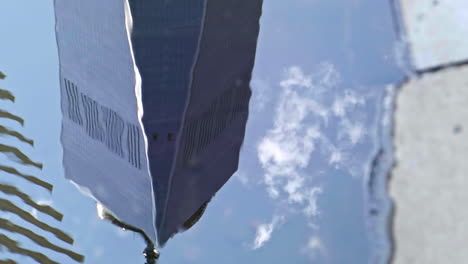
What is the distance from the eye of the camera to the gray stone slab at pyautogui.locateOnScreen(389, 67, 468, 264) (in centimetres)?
90

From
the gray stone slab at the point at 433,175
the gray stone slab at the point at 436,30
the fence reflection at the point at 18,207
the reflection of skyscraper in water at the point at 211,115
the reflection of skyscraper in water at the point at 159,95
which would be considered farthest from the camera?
the reflection of skyscraper in water at the point at 211,115

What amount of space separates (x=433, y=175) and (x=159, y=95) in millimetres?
9890

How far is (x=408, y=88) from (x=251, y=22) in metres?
10.8

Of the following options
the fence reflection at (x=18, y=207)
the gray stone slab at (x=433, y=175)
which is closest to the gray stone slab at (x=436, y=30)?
the gray stone slab at (x=433, y=175)

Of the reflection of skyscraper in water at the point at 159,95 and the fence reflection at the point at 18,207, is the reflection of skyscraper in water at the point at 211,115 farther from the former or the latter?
the fence reflection at the point at 18,207

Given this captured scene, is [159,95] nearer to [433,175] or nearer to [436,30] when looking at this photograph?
[436,30]

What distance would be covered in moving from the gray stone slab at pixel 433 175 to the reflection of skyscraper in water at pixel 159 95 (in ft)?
30.3

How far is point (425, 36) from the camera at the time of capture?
3.52ft

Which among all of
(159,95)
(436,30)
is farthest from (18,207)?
(159,95)

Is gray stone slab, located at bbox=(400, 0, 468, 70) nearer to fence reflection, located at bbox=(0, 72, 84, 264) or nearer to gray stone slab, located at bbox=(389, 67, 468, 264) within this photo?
gray stone slab, located at bbox=(389, 67, 468, 264)

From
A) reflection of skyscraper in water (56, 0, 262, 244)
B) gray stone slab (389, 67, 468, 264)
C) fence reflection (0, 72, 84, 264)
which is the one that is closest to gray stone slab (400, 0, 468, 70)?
gray stone slab (389, 67, 468, 264)

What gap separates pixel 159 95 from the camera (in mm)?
10664

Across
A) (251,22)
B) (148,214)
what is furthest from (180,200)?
(251,22)

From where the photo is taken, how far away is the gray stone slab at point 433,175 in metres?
0.90
